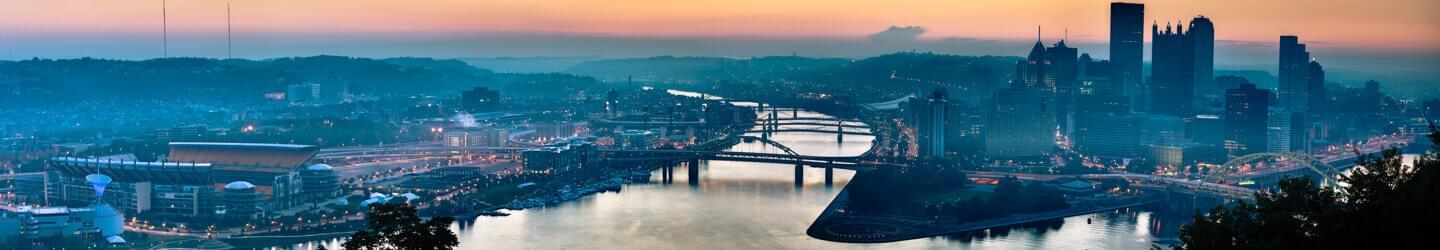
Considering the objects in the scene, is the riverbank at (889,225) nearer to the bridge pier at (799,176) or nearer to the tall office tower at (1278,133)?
the bridge pier at (799,176)

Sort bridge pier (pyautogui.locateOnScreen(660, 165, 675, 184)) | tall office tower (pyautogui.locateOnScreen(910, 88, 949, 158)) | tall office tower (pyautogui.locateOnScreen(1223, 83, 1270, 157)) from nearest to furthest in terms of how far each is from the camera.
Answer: bridge pier (pyautogui.locateOnScreen(660, 165, 675, 184)), tall office tower (pyautogui.locateOnScreen(910, 88, 949, 158)), tall office tower (pyautogui.locateOnScreen(1223, 83, 1270, 157))

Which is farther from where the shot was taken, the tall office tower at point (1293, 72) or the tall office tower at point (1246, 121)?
the tall office tower at point (1293, 72)

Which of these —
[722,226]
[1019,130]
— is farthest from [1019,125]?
[722,226]

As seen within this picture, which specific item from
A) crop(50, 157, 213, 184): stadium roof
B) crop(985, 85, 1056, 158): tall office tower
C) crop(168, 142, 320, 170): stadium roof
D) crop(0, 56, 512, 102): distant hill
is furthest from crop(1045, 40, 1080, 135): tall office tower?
crop(0, 56, 512, 102): distant hill

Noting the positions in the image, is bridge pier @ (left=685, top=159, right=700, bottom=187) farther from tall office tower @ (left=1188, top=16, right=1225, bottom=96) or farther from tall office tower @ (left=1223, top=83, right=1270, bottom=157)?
tall office tower @ (left=1188, top=16, right=1225, bottom=96)

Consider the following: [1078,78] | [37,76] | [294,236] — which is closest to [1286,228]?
[294,236]

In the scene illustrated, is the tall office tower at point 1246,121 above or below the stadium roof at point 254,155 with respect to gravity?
above

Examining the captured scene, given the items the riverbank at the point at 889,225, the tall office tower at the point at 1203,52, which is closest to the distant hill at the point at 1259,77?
the tall office tower at the point at 1203,52
